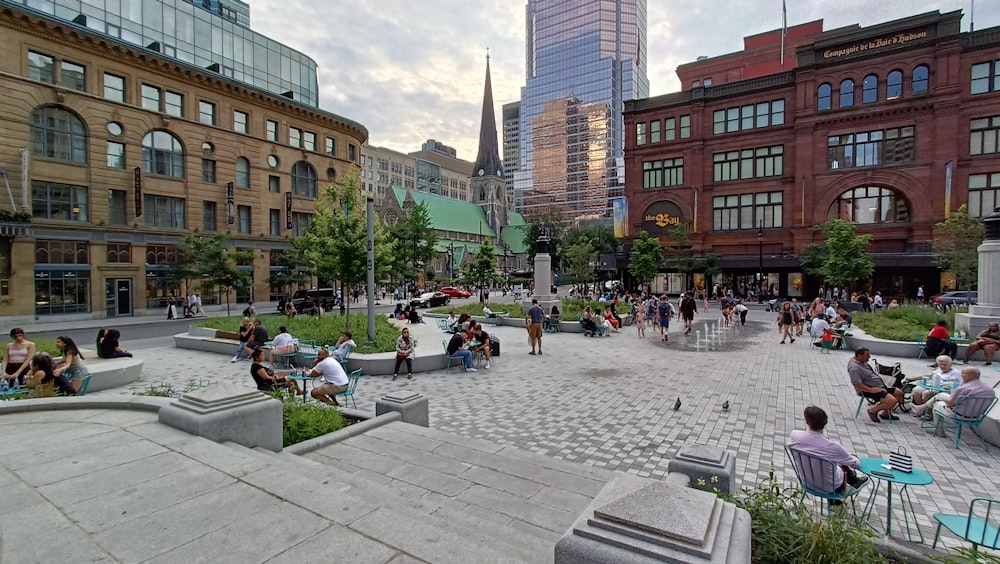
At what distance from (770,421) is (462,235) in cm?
9123

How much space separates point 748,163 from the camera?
44719mm

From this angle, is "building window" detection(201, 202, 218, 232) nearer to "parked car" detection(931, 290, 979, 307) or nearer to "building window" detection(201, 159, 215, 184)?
"building window" detection(201, 159, 215, 184)

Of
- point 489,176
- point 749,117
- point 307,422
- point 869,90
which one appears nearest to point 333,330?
point 307,422

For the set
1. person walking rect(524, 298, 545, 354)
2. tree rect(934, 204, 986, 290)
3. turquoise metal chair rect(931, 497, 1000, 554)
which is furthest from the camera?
tree rect(934, 204, 986, 290)

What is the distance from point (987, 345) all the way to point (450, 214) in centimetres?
8917

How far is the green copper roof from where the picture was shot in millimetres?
93125

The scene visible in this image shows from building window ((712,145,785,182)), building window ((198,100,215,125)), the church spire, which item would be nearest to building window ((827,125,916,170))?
building window ((712,145,785,182))

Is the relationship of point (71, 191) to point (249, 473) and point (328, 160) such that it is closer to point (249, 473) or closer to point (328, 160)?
point (328, 160)

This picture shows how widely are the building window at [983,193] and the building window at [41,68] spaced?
209 feet

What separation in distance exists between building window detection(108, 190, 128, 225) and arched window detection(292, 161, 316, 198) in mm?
13626

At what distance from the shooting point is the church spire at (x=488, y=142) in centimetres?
11119

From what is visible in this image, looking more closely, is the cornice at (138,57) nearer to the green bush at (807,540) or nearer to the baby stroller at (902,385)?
the green bush at (807,540)

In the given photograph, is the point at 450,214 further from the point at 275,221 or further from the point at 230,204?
the point at 230,204

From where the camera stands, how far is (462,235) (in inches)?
3885
